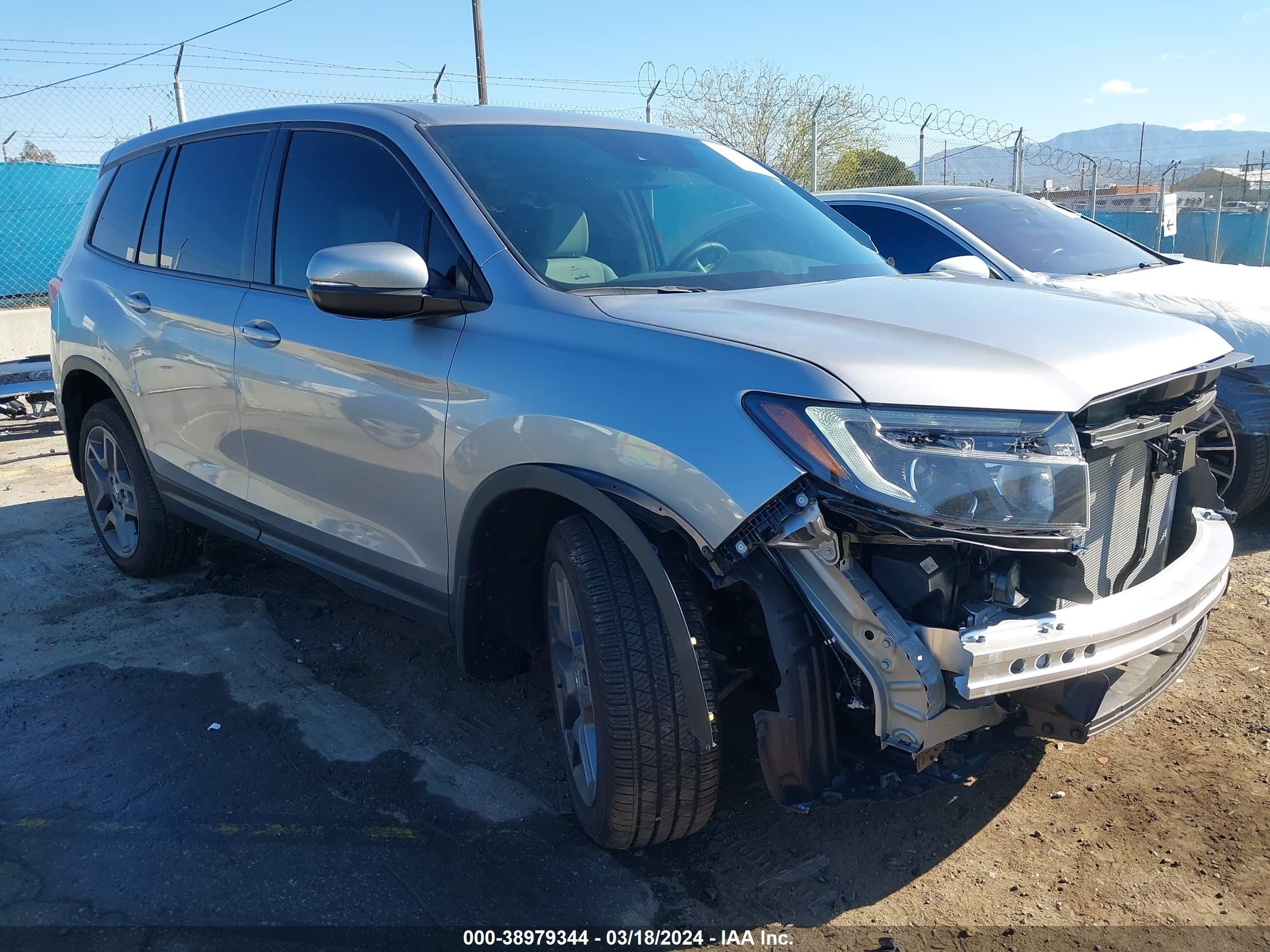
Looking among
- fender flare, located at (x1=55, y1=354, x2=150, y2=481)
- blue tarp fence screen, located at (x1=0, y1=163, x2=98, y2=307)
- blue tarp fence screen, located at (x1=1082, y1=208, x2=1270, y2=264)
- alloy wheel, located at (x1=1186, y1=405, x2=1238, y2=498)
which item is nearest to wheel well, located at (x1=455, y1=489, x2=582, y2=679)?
alloy wheel, located at (x1=1186, y1=405, x2=1238, y2=498)

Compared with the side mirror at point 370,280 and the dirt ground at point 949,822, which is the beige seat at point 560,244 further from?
the dirt ground at point 949,822

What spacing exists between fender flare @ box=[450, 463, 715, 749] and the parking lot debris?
51 centimetres

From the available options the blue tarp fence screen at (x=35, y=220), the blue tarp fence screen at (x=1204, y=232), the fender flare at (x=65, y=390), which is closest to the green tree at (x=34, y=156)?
the blue tarp fence screen at (x=35, y=220)

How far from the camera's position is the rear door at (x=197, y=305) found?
3.75 m

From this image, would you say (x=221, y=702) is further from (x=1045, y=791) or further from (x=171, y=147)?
(x=1045, y=791)

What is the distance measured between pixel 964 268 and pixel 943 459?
2.09 m

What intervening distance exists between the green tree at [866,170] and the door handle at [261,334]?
1548 cm

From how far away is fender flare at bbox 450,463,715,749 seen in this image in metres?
2.32

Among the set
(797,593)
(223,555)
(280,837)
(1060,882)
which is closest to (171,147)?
(223,555)

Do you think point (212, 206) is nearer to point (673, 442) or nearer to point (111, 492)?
point (111, 492)

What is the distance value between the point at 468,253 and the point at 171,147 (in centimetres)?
Result: 226

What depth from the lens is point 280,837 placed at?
2.86m

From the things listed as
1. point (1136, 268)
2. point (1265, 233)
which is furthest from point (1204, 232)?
point (1136, 268)

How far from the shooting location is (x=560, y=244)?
9.77ft
